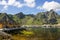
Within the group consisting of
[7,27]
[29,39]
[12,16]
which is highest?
[12,16]

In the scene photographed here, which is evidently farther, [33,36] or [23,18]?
[23,18]

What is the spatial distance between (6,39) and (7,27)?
10.3 m

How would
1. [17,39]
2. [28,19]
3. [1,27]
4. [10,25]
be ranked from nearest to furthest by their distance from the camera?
[17,39], [1,27], [10,25], [28,19]

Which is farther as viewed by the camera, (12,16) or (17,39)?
(12,16)

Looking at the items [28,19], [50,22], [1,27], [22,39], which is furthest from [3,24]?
[50,22]

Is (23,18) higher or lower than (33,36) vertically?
higher

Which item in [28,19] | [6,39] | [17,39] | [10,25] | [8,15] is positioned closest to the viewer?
[6,39]

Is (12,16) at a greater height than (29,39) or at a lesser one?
greater

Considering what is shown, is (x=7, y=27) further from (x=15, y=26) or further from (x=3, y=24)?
(x=15, y=26)

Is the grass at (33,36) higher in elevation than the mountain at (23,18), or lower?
lower

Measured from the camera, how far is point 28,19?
52.0 meters

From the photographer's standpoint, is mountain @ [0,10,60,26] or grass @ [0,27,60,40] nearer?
grass @ [0,27,60,40]

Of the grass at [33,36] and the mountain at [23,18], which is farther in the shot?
the mountain at [23,18]

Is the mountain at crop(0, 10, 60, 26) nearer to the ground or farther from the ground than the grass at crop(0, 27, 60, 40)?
farther from the ground
